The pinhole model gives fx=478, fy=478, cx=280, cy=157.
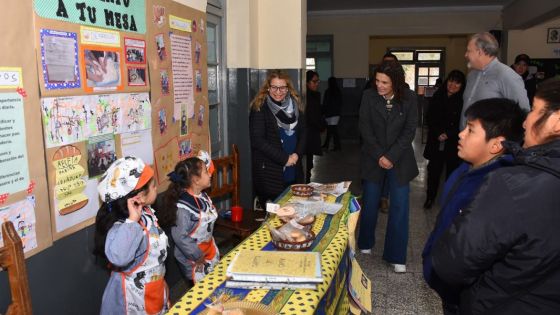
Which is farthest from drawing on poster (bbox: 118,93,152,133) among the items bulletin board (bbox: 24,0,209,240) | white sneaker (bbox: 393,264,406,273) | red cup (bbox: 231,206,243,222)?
white sneaker (bbox: 393,264,406,273)

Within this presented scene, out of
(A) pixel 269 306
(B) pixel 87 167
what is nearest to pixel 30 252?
(B) pixel 87 167

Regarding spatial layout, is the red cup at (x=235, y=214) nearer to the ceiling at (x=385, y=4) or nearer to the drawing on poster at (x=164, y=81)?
the drawing on poster at (x=164, y=81)

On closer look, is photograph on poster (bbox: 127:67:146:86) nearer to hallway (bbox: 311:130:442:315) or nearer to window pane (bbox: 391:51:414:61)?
hallway (bbox: 311:130:442:315)

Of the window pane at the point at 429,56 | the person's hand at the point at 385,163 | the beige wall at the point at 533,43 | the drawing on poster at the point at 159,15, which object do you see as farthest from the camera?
the window pane at the point at 429,56

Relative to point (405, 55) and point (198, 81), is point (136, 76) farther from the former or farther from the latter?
point (405, 55)

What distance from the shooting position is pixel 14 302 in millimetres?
1591

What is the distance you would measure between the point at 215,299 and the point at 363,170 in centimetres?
219

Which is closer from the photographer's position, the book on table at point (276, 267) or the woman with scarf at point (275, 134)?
the book on table at point (276, 267)

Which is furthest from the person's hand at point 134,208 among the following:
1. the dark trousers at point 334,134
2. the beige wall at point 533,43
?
the beige wall at point 533,43

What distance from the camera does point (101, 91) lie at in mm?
2289

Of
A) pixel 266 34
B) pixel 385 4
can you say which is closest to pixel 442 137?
pixel 266 34

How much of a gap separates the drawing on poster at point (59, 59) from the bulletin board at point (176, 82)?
642mm

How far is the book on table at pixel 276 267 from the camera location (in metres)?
1.66

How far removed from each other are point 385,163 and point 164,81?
160 centimetres
